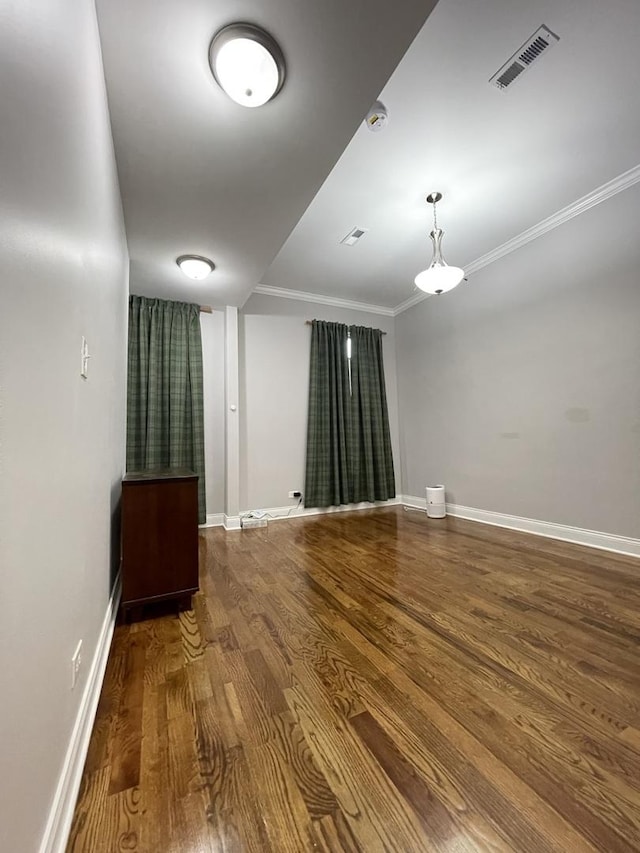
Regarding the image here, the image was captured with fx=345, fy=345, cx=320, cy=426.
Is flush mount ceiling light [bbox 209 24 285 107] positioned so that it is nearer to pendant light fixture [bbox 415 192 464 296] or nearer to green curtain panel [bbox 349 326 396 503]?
pendant light fixture [bbox 415 192 464 296]

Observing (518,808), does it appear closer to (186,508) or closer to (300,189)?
(186,508)

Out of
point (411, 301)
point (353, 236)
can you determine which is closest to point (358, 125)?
point (353, 236)

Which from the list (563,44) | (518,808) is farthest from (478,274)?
(518,808)

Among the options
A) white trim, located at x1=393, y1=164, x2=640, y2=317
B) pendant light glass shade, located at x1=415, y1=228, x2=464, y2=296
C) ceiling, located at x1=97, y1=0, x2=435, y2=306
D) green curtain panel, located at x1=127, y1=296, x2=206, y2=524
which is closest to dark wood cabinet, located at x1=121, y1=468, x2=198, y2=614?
green curtain panel, located at x1=127, y1=296, x2=206, y2=524

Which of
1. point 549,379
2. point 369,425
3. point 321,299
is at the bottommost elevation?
point 369,425

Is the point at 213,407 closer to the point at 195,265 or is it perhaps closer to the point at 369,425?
the point at 195,265

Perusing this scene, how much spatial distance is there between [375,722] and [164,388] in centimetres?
334

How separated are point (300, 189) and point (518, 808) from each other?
9.08ft

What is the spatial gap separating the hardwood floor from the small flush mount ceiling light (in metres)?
2.47

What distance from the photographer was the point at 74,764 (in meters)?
0.91

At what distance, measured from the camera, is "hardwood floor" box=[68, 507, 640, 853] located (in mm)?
830

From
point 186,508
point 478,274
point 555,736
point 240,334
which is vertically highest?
point 478,274

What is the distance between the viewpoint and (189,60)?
54.3 inches

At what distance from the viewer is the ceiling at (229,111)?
4.07 ft
